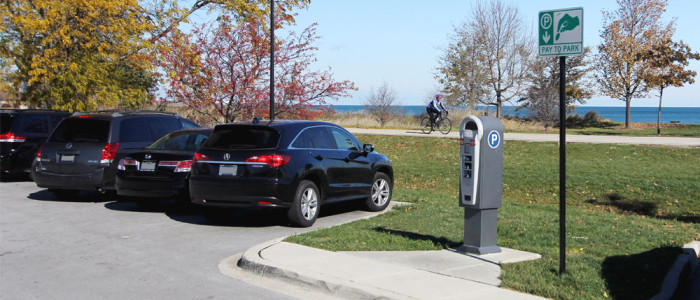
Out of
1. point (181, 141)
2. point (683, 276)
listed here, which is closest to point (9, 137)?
point (181, 141)

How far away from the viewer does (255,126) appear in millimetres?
9766

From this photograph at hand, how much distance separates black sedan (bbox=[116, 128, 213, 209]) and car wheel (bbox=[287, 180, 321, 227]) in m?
2.37

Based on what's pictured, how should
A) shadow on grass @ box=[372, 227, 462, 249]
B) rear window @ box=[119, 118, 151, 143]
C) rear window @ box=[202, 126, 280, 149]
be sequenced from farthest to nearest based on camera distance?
rear window @ box=[119, 118, 151, 143] → rear window @ box=[202, 126, 280, 149] → shadow on grass @ box=[372, 227, 462, 249]

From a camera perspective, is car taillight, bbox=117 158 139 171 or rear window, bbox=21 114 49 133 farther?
rear window, bbox=21 114 49 133

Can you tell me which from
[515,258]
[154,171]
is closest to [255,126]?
[154,171]

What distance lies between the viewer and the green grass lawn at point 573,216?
6.68 metres

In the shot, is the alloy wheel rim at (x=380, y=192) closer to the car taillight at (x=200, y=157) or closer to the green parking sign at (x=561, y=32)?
the car taillight at (x=200, y=157)

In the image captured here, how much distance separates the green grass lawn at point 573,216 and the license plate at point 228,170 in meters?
1.56

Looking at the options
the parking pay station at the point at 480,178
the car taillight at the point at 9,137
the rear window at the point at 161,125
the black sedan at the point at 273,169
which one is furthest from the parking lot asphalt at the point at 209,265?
the car taillight at the point at 9,137

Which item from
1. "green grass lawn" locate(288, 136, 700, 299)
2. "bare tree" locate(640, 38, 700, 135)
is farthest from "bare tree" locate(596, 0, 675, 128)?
"green grass lawn" locate(288, 136, 700, 299)

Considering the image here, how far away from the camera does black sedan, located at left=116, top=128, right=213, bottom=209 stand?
35.9 ft

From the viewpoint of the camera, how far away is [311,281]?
21.1 feet

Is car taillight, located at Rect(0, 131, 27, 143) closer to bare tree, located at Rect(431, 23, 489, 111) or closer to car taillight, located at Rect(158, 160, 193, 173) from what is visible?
car taillight, located at Rect(158, 160, 193, 173)

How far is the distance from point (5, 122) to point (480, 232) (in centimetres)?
1310
